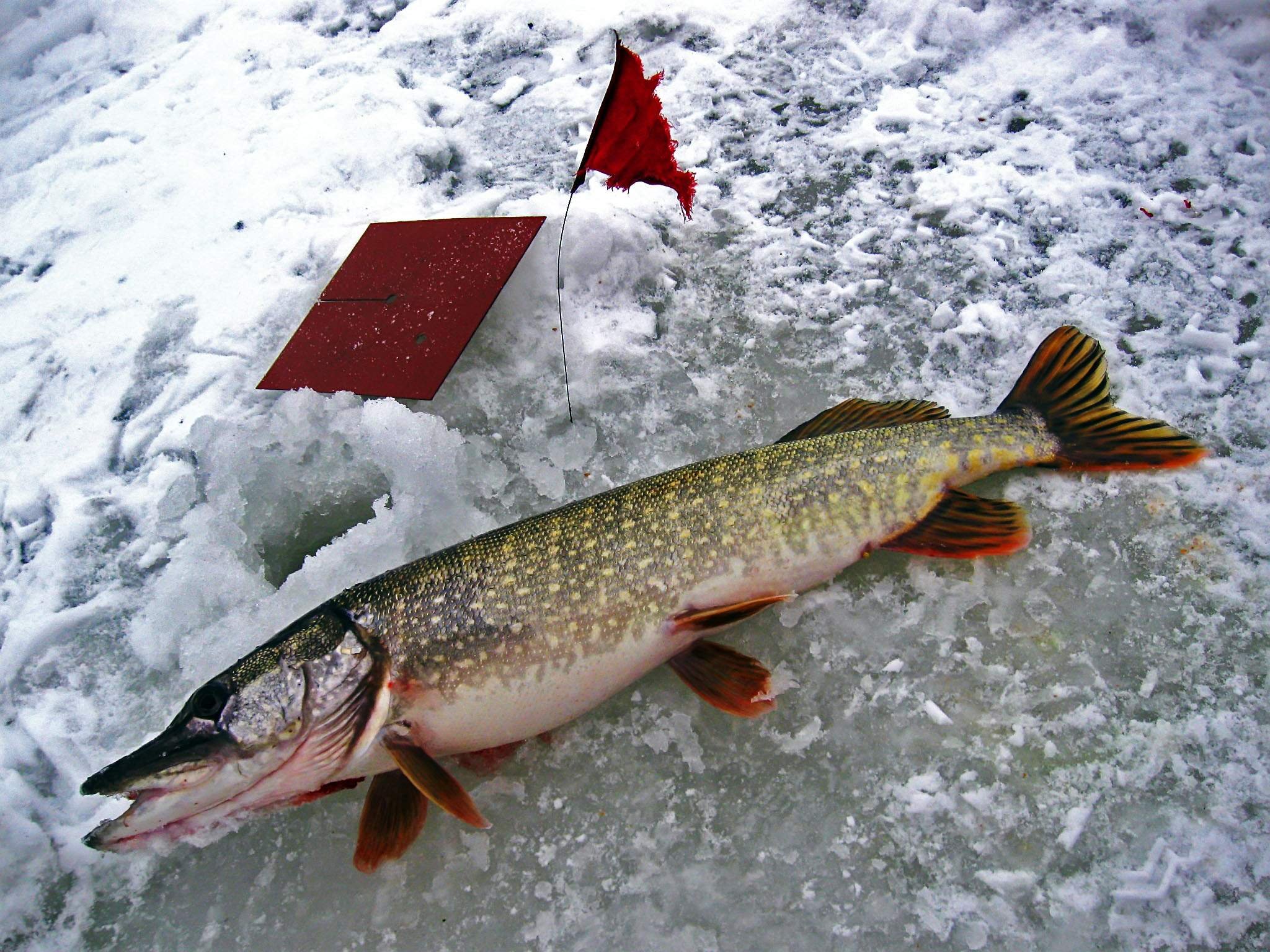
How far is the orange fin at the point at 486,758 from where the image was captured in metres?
1.97

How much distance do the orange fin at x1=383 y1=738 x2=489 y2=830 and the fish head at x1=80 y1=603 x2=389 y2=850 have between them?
0.08 meters

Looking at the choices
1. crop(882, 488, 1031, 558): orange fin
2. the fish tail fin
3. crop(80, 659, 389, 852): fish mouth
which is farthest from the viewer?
the fish tail fin

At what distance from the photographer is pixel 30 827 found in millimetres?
1924

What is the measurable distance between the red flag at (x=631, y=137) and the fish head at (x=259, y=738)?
140 centimetres

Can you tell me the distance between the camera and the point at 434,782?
1.75 m

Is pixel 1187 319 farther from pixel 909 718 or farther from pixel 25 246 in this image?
pixel 25 246

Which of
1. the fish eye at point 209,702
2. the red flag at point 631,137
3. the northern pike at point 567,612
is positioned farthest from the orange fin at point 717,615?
the red flag at point 631,137

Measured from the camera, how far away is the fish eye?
1.72 m

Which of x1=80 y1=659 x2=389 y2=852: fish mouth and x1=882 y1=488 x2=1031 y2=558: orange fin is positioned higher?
x1=80 y1=659 x2=389 y2=852: fish mouth

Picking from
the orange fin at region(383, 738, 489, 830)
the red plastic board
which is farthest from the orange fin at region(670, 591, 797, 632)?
the red plastic board

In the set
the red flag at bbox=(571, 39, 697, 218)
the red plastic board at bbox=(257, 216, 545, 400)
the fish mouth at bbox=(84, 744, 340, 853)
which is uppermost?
the red flag at bbox=(571, 39, 697, 218)

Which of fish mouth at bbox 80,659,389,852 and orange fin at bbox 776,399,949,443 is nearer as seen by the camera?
fish mouth at bbox 80,659,389,852

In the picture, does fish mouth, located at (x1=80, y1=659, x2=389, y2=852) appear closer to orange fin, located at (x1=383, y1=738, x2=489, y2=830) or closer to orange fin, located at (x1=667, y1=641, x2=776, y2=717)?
orange fin, located at (x1=383, y1=738, x2=489, y2=830)

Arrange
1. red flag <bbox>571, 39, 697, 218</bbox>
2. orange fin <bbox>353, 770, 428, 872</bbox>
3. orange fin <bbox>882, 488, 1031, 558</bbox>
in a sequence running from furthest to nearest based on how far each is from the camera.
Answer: red flag <bbox>571, 39, 697, 218</bbox> → orange fin <bbox>882, 488, 1031, 558</bbox> → orange fin <bbox>353, 770, 428, 872</bbox>
